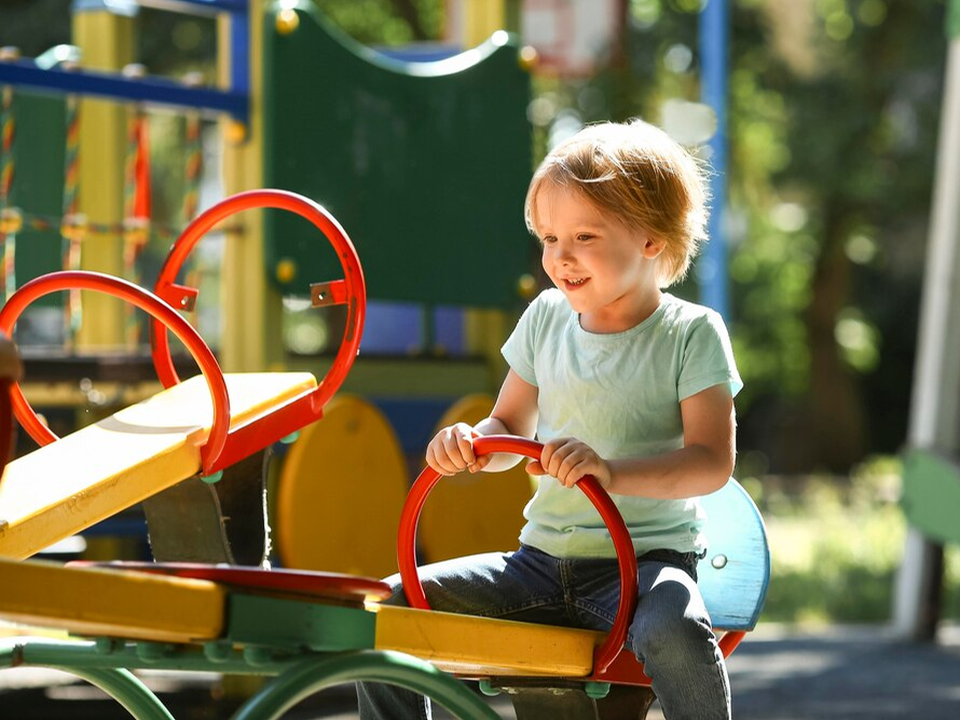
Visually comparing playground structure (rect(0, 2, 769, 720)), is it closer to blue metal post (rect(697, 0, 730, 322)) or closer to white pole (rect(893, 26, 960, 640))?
white pole (rect(893, 26, 960, 640))

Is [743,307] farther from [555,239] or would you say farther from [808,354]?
[555,239]

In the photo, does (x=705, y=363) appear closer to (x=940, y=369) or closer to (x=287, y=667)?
(x=287, y=667)

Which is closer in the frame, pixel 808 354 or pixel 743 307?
pixel 808 354

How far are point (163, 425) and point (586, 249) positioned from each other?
0.75 m

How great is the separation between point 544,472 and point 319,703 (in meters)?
2.72

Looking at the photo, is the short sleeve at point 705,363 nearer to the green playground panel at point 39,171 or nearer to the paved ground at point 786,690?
the paved ground at point 786,690

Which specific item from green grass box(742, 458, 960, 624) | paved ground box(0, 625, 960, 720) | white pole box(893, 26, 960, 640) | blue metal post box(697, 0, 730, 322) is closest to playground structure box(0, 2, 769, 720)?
paved ground box(0, 625, 960, 720)

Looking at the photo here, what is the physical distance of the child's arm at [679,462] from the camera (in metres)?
2.13

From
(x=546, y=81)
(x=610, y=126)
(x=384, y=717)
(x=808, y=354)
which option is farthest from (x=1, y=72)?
(x=808, y=354)

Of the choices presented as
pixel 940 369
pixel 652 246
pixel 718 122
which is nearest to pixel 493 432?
pixel 652 246

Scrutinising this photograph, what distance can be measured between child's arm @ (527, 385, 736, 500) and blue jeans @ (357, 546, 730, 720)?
0.14 m

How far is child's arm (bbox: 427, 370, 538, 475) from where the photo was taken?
224 cm

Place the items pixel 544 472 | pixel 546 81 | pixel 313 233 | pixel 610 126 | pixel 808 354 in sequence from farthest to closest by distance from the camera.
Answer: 1. pixel 808 354
2. pixel 546 81
3. pixel 313 233
4. pixel 610 126
5. pixel 544 472

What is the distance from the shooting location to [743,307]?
71.5 feet
